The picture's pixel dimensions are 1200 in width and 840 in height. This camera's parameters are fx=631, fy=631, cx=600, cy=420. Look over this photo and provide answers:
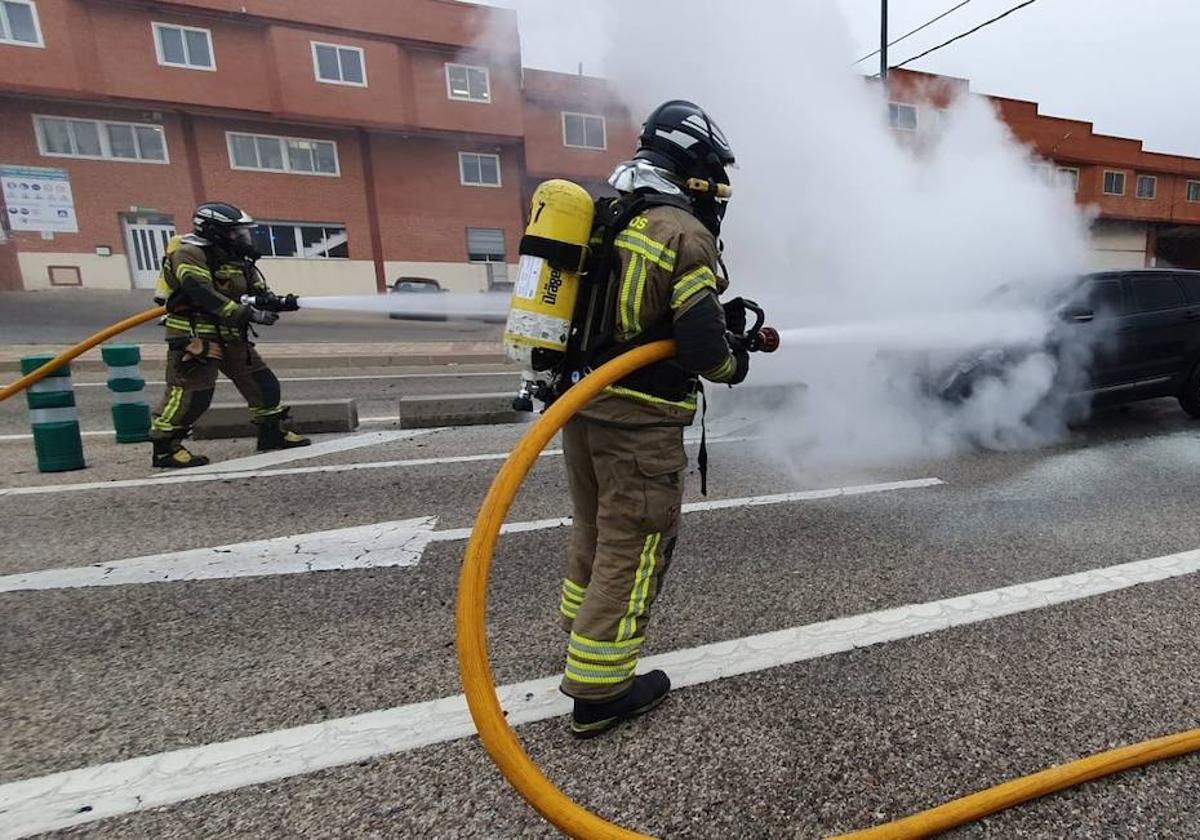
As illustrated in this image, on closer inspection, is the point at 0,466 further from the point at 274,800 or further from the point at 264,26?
the point at 264,26

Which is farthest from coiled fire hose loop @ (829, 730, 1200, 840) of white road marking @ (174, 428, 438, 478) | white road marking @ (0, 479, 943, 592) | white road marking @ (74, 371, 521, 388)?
white road marking @ (74, 371, 521, 388)

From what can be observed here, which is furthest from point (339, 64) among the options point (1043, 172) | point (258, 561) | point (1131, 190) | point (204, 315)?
point (1131, 190)

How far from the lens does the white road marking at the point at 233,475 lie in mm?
4504

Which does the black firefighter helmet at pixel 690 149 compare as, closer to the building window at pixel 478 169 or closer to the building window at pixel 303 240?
the building window at pixel 303 240

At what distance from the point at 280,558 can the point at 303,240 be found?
23839 millimetres

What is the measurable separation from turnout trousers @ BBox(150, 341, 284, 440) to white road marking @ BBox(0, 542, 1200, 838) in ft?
11.9

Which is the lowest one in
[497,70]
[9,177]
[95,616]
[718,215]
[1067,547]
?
[1067,547]

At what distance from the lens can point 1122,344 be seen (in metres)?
5.68

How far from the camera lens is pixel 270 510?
161 inches

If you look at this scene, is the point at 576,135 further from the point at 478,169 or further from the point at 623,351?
the point at 623,351

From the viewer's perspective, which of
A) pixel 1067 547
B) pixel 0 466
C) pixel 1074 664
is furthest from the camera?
pixel 0 466

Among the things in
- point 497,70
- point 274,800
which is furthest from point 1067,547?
point 497,70

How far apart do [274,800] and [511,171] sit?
26.8 meters

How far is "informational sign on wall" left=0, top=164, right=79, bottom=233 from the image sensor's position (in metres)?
20.5
